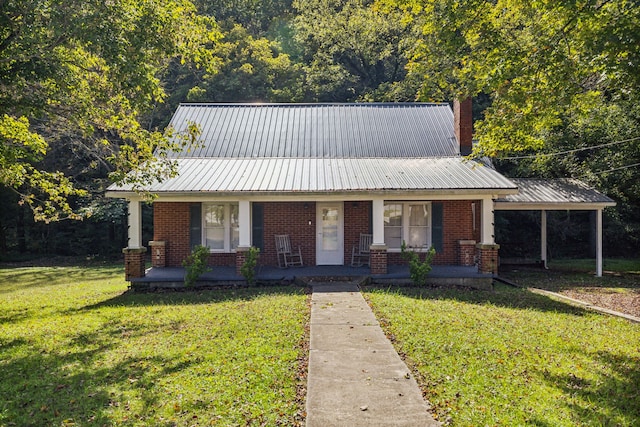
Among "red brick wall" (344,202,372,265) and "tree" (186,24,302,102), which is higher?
"tree" (186,24,302,102)

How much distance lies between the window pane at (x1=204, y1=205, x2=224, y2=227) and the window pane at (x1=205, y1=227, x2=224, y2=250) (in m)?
0.15

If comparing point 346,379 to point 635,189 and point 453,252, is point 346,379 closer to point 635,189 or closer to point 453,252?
point 453,252

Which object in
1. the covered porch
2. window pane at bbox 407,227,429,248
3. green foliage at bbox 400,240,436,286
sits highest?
window pane at bbox 407,227,429,248

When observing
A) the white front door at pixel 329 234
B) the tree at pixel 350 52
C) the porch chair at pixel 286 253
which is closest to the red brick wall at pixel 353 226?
the white front door at pixel 329 234

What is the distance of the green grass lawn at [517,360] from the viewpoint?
4.82 meters

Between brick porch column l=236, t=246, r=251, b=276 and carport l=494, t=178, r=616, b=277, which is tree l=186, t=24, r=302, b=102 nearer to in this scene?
brick porch column l=236, t=246, r=251, b=276

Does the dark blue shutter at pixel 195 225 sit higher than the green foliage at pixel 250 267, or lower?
higher

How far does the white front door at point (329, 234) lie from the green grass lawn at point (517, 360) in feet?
14.4

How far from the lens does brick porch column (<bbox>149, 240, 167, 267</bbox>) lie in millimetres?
14156

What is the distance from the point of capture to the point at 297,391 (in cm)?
521

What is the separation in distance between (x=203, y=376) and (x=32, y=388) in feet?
6.50

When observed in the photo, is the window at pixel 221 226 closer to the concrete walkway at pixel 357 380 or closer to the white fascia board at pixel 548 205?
the concrete walkway at pixel 357 380

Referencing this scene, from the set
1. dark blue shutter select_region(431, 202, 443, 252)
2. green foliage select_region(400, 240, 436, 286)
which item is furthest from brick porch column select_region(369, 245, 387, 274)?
dark blue shutter select_region(431, 202, 443, 252)

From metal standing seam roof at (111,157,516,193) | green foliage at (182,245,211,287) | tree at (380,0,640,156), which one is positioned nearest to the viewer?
tree at (380,0,640,156)
